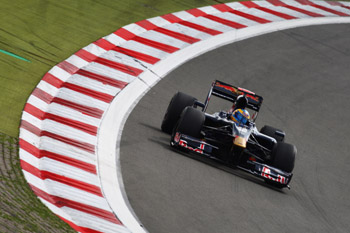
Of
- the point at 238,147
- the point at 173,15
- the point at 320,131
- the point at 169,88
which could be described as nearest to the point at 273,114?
the point at 320,131

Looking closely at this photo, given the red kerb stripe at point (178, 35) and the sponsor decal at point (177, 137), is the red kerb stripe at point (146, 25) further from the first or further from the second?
the sponsor decal at point (177, 137)

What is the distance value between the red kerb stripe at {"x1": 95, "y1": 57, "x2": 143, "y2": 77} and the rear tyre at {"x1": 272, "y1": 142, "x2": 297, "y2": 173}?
4.70m

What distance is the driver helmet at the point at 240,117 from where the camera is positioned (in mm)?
12828

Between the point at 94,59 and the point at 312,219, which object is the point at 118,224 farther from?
the point at 94,59

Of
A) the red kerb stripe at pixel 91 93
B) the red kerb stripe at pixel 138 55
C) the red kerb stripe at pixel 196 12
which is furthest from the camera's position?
the red kerb stripe at pixel 196 12

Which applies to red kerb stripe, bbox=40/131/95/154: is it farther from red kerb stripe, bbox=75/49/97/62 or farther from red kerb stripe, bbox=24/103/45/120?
red kerb stripe, bbox=75/49/97/62

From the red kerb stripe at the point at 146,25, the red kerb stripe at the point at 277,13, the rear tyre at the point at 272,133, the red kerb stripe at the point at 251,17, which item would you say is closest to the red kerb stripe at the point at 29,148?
the rear tyre at the point at 272,133

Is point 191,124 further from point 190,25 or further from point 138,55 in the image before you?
point 190,25

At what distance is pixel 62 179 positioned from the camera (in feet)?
35.5

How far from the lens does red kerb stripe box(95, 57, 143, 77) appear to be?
1594cm

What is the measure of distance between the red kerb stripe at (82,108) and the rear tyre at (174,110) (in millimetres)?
1349

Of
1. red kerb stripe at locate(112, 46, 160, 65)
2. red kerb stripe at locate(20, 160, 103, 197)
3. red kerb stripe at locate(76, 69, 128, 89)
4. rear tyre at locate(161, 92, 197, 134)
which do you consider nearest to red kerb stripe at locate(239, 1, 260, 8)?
red kerb stripe at locate(112, 46, 160, 65)

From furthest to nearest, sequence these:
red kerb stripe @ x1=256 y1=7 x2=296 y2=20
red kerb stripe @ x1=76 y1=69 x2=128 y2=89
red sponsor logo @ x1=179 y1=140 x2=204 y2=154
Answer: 1. red kerb stripe @ x1=256 y1=7 x2=296 y2=20
2. red kerb stripe @ x1=76 y1=69 x2=128 y2=89
3. red sponsor logo @ x1=179 y1=140 x2=204 y2=154

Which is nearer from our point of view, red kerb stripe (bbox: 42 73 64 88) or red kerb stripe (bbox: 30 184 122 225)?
red kerb stripe (bbox: 30 184 122 225)
